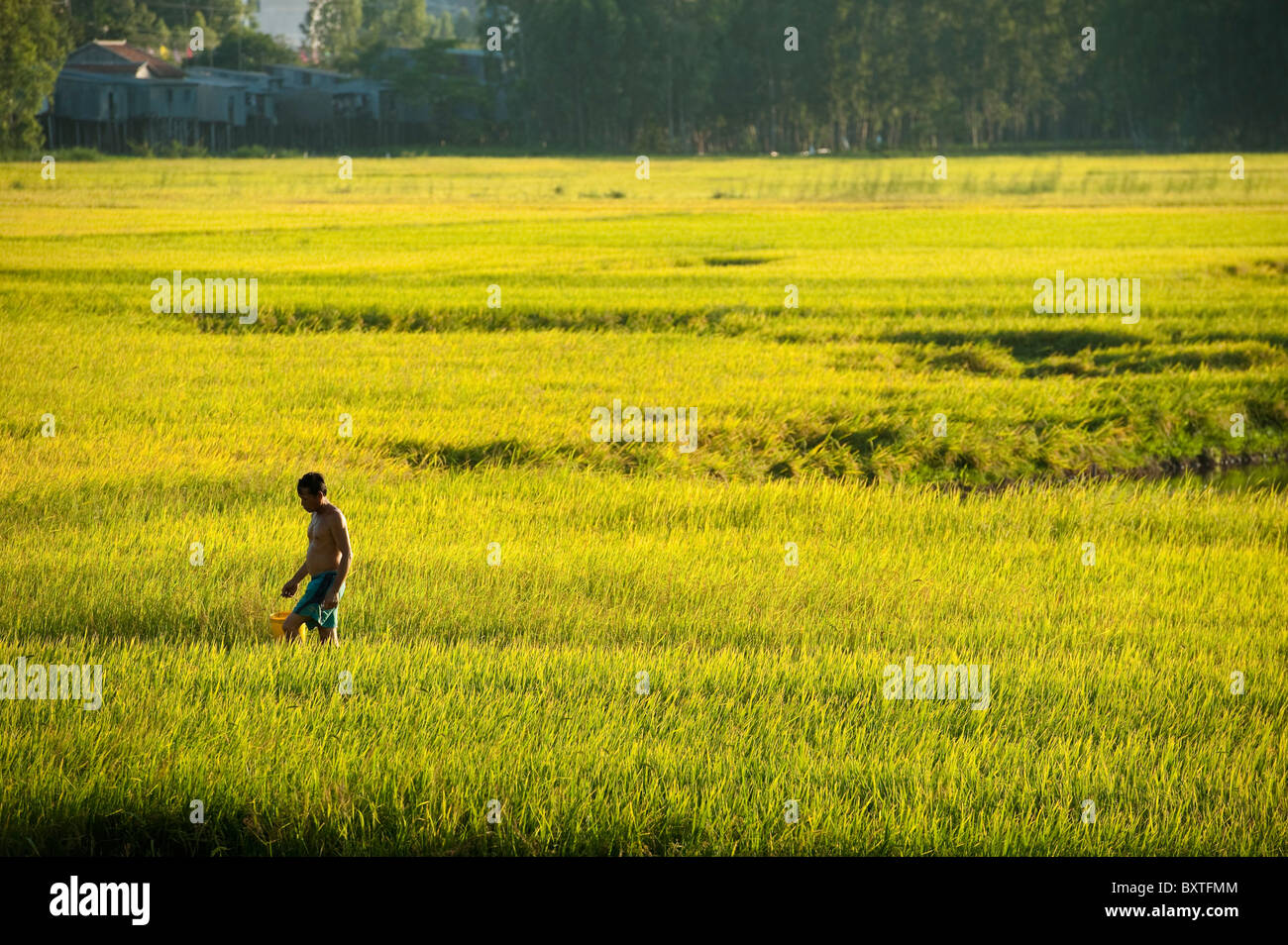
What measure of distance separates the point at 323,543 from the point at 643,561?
307 centimetres

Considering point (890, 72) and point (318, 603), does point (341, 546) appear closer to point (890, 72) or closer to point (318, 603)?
point (318, 603)

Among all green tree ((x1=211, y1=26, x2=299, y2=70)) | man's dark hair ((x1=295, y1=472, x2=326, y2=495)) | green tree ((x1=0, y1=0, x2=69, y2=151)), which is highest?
green tree ((x1=211, y1=26, x2=299, y2=70))

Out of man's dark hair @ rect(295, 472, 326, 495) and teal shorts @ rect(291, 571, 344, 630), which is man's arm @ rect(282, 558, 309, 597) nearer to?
teal shorts @ rect(291, 571, 344, 630)

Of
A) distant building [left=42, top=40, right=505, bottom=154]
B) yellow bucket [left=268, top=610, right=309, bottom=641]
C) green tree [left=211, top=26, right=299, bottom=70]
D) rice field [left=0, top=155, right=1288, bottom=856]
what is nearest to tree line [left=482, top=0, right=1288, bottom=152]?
distant building [left=42, top=40, right=505, bottom=154]

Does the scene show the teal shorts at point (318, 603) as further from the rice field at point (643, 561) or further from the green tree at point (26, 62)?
the green tree at point (26, 62)

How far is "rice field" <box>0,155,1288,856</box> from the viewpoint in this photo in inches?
193

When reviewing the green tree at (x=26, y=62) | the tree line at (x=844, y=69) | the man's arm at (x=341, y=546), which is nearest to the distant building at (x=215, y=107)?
the tree line at (x=844, y=69)

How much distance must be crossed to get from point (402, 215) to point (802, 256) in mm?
13458

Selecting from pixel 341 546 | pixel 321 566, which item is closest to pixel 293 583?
pixel 321 566

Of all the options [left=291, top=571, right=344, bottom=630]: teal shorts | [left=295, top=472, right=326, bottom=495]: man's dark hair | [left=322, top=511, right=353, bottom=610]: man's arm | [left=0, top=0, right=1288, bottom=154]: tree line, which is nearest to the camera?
[left=295, top=472, right=326, bottom=495]: man's dark hair

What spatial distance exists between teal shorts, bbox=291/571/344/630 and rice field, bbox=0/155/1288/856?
181mm

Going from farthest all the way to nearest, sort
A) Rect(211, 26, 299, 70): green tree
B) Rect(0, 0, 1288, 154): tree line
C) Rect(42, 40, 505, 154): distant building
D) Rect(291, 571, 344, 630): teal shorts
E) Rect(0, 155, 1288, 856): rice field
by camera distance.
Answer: Rect(0, 0, 1288, 154): tree line < Rect(211, 26, 299, 70): green tree < Rect(42, 40, 505, 154): distant building < Rect(291, 571, 344, 630): teal shorts < Rect(0, 155, 1288, 856): rice field

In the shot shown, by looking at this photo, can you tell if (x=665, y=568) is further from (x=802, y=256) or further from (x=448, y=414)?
(x=802, y=256)
